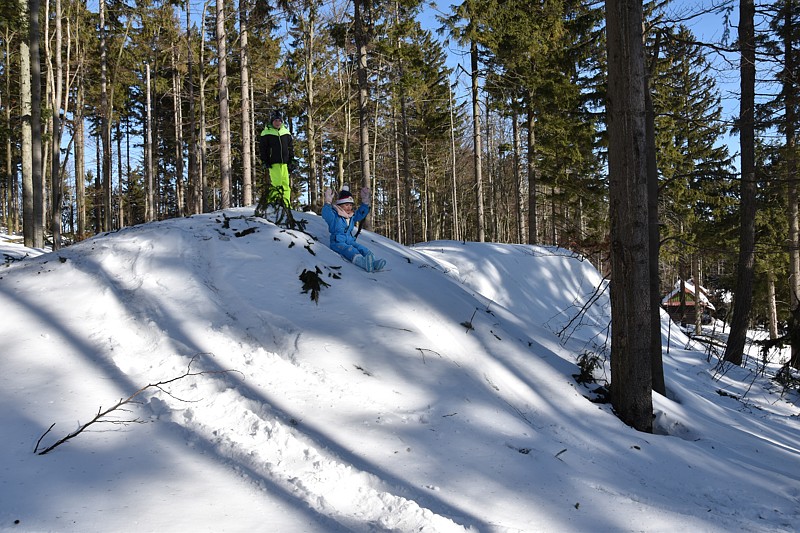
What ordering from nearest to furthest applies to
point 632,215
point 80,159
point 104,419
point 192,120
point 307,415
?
1. point 104,419
2. point 307,415
3. point 632,215
4. point 192,120
5. point 80,159

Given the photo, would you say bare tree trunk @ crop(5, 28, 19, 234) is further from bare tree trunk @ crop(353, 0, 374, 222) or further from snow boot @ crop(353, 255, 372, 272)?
snow boot @ crop(353, 255, 372, 272)

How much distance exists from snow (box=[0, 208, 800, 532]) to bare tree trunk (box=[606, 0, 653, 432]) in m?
→ 0.42

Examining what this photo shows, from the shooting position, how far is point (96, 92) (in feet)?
80.8

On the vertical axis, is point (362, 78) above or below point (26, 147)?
above

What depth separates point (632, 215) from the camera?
15.8 feet

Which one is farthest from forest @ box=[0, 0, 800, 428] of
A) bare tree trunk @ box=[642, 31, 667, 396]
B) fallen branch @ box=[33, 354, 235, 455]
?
fallen branch @ box=[33, 354, 235, 455]

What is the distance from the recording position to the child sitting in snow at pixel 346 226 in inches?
235

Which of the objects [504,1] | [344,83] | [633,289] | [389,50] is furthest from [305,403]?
[344,83]

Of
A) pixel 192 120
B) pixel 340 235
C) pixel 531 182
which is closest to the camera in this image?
pixel 340 235

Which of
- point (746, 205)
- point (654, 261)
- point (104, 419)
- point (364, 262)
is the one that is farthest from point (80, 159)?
point (746, 205)

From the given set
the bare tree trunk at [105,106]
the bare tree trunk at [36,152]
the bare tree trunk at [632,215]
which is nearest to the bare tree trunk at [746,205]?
the bare tree trunk at [632,215]

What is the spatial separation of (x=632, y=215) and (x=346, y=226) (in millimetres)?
3704

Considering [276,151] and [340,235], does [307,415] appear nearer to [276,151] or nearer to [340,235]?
[340,235]

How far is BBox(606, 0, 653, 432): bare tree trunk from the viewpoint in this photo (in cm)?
480
